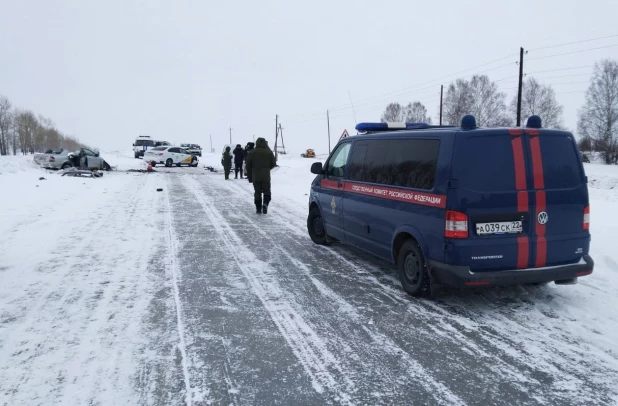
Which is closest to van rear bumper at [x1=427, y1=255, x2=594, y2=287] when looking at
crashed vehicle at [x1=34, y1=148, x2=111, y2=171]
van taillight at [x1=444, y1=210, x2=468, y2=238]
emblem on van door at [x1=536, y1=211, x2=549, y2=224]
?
van taillight at [x1=444, y1=210, x2=468, y2=238]

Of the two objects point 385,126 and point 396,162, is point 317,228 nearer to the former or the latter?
point 385,126

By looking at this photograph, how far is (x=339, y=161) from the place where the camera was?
782 centimetres

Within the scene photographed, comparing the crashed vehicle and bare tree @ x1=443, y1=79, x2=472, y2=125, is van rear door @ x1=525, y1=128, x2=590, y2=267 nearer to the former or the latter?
the crashed vehicle

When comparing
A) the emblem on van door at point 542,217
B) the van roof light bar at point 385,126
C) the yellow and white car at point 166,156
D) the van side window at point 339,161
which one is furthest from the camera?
the yellow and white car at point 166,156

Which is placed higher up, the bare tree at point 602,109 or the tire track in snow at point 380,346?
the bare tree at point 602,109

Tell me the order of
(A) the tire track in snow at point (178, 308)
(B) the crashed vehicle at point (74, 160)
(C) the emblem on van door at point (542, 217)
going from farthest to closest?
(B) the crashed vehicle at point (74, 160) < (C) the emblem on van door at point (542, 217) < (A) the tire track in snow at point (178, 308)

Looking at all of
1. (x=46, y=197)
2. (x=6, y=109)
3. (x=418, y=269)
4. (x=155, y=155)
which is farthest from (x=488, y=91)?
(x=6, y=109)

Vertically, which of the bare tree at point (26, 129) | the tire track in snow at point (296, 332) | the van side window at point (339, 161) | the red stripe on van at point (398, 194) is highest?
the bare tree at point (26, 129)

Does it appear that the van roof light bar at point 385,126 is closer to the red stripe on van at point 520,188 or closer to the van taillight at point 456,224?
the red stripe on van at point 520,188

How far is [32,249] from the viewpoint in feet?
25.5

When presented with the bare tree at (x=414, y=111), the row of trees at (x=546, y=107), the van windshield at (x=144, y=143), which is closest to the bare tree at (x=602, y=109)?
the row of trees at (x=546, y=107)

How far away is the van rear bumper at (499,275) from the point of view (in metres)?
4.89

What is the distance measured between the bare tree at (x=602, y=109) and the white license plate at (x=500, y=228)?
6161cm

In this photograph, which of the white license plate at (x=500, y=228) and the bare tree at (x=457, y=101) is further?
the bare tree at (x=457, y=101)
